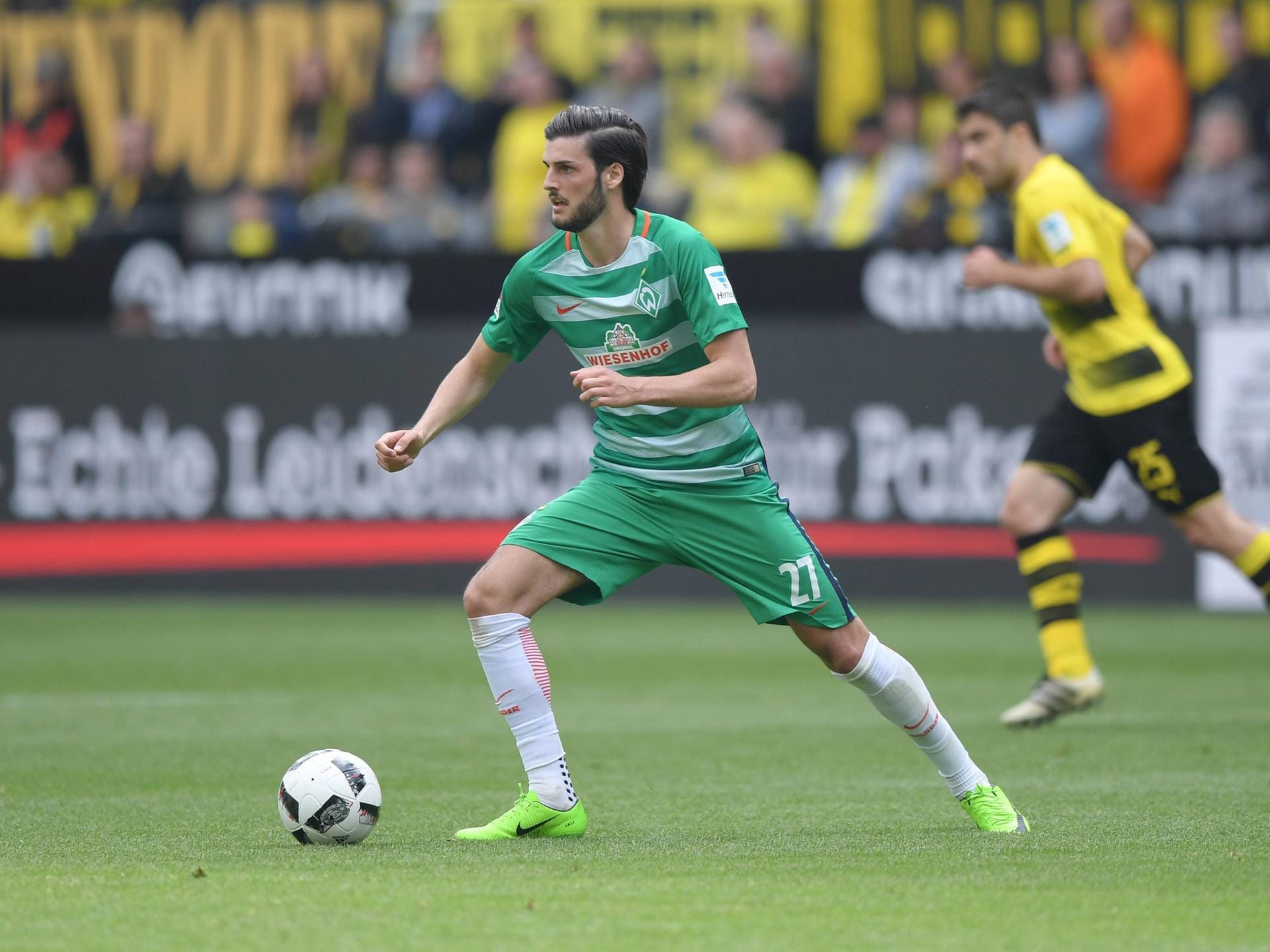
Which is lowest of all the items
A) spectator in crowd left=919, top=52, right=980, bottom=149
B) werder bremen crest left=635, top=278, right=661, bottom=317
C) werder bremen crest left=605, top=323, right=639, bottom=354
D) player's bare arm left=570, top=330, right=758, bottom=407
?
player's bare arm left=570, top=330, right=758, bottom=407

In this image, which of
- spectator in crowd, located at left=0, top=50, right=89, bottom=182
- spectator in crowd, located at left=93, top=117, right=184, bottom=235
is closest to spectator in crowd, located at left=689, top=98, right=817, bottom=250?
spectator in crowd, located at left=93, top=117, right=184, bottom=235

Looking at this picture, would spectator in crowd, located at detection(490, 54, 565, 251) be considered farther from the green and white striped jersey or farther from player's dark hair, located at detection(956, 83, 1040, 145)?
the green and white striped jersey

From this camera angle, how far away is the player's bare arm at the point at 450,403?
5.80 meters

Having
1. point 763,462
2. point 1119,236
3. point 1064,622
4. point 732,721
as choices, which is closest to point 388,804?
point 763,462

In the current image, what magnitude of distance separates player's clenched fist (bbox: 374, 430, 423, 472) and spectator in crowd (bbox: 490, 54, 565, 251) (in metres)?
9.95

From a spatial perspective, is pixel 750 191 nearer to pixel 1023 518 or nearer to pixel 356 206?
pixel 356 206

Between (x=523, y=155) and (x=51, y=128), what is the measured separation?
4335 millimetres

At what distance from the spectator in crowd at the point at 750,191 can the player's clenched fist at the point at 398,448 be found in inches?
373

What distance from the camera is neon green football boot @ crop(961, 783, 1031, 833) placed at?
5734mm

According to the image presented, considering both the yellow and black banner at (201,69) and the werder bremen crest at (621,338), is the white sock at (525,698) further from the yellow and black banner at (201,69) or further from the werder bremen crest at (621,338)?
the yellow and black banner at (201,69)

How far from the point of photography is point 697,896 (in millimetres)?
4656

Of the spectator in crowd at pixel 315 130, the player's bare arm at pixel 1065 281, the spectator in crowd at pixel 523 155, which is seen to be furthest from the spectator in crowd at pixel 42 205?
the player's bare arm at pixel 1065 281

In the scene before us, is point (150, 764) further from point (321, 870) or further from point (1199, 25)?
point (1199, 25)

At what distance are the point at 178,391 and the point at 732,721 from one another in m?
7.34
